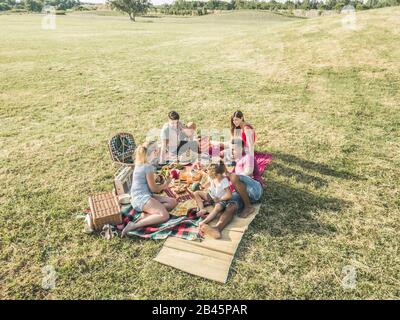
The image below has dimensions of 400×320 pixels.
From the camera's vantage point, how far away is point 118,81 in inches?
773

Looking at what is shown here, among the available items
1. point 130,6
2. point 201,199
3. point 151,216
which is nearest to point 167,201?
point 151,216

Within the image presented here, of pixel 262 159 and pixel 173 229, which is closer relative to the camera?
pixel 173 229

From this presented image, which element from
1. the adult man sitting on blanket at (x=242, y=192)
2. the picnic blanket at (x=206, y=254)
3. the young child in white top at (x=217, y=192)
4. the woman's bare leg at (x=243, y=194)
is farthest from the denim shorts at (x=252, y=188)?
the picnic blanket at (x=206, y=254)

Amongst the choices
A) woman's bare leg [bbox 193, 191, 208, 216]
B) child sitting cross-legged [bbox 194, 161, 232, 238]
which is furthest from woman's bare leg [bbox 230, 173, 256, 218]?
woman's bare leg [bbox 193, 191, 208, 216]

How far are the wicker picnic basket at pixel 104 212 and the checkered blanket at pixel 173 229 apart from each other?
0.34 meters

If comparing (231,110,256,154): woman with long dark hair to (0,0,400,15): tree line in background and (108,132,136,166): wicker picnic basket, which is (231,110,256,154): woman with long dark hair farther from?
(0,0,400,15): tree line in background

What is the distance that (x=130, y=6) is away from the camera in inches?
3398

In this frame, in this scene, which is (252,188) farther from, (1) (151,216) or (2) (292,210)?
(1) (151,216)

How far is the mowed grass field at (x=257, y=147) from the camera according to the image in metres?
6.18

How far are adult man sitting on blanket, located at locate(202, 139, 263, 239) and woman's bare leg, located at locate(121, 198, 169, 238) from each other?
3.19 ft

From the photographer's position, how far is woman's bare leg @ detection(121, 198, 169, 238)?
23.4ft

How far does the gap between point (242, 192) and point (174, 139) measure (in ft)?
10.7

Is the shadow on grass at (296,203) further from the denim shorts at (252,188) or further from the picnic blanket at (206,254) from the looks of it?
the picnic blanket at (206,254)
